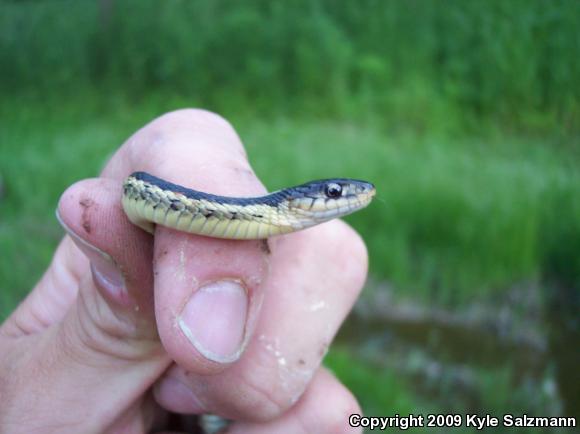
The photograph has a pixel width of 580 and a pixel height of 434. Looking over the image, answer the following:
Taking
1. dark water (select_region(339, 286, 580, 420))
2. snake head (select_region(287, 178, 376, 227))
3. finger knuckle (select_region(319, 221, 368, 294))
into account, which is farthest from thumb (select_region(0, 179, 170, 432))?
dark water (select_region(339, 286, 580, 420))

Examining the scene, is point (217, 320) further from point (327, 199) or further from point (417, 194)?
point (417, 194)

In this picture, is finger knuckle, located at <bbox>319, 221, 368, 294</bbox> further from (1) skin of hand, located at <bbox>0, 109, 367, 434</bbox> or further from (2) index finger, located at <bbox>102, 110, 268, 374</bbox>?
(2) index finger, located at <bbox>102, 110, 268, 374</bbox>

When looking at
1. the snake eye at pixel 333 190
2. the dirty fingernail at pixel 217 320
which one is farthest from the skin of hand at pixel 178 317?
the snake eye at pixel 333 190

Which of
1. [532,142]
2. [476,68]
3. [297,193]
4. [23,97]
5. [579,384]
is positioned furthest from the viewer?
[23,97]

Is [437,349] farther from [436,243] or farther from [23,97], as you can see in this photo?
[23,97]

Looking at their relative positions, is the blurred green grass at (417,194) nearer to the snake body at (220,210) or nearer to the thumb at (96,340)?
the snake body at (220,210)

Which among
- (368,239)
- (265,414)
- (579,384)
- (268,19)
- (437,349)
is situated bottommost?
(437,349)

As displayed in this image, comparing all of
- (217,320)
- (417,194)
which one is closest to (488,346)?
(417,194)

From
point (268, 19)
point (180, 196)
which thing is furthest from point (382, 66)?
point (180, 196)
